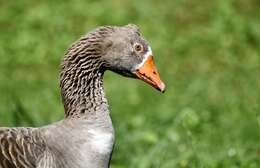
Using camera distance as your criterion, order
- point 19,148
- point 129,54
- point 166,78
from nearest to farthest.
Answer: point 19,148 < point 129,54 < point 166,78

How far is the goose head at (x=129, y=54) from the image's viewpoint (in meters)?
6.71

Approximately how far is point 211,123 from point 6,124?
2.23m

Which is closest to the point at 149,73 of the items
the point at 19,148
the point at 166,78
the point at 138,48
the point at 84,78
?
the point at 138,48

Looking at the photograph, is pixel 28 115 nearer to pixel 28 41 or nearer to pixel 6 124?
pixel 6 124

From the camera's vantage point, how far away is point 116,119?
10.0 meters

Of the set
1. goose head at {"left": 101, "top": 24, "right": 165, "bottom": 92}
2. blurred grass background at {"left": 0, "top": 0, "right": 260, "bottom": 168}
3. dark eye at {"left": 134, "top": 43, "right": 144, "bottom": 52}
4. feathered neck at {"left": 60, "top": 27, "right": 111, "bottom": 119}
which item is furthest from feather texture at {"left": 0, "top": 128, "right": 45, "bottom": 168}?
blurred grass background at {"left": 0, "top": 0, "right": 260, "bottom": 168}

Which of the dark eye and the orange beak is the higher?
the dark eye

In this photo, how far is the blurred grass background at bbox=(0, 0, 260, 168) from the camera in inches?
346

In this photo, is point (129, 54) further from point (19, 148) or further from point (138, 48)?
point (19, 148)

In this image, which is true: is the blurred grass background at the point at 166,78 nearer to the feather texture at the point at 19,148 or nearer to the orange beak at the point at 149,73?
the orange beak at the point at 149,73

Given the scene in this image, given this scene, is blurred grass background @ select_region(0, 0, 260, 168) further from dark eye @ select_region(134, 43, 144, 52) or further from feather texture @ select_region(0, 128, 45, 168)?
feather texture @ select_region(0, 128, 45, 168)

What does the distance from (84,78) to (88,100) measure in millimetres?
150

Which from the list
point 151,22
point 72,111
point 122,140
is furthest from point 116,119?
point 151,22

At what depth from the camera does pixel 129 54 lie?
674 centimetres
